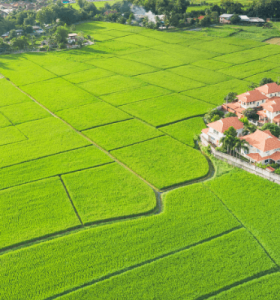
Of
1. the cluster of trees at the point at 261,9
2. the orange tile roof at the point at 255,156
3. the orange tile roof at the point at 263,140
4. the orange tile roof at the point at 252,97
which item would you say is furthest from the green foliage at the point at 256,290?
the cluster of trees at the point at 261,9

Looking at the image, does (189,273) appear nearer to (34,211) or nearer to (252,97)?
(34,211)

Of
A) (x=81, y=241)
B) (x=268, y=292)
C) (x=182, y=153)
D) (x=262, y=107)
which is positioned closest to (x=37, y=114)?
(x=182, y=153)

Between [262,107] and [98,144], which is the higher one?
[262,107]

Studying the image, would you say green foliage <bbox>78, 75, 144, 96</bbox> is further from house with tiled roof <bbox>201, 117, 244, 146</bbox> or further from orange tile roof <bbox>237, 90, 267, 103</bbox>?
house with tiled roof <bbox>201, 117, 244, 146</bbox>

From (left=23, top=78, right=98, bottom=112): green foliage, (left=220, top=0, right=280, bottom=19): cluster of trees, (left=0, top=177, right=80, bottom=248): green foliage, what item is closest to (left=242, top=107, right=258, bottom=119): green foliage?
(left=23, top=78, right=98, bottom=112): green foliage

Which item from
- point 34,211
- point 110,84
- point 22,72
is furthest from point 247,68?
point 34,211

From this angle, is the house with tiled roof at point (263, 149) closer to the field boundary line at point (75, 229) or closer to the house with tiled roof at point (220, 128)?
the house with tiled roof at point (220, 128)

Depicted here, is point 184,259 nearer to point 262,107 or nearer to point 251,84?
point 262,107
